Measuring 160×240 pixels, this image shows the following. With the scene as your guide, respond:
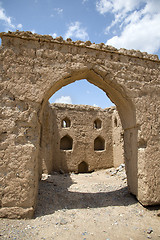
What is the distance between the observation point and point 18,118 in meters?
3.20

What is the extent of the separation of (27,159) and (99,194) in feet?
8.44

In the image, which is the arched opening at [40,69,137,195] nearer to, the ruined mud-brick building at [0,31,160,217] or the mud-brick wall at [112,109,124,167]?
the ruined mud-brick building at [0,31,160,217]

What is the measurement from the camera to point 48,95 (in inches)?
147

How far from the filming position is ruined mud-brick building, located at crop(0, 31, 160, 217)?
121 inches

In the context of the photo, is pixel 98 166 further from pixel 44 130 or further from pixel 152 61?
pixel 152 61

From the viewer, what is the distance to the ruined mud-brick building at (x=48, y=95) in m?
3.08

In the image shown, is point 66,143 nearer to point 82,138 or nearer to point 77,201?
point 82,138

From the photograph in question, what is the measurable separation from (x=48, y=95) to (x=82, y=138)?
19.8ft

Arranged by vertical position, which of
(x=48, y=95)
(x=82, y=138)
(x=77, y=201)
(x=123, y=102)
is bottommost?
(x=77, y=201)

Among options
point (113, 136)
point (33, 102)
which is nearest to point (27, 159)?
point (33, 102)

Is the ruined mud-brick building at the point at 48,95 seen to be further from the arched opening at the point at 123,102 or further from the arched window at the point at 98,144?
the arched window at the point at 98,144

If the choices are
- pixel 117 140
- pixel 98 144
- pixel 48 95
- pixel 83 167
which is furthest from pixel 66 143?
pixel 48 95

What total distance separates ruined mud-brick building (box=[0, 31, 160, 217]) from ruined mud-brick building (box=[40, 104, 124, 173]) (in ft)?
16.3

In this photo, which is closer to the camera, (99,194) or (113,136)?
(99,194)
